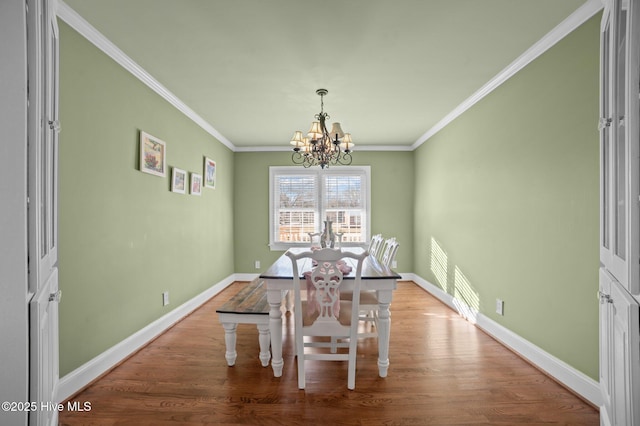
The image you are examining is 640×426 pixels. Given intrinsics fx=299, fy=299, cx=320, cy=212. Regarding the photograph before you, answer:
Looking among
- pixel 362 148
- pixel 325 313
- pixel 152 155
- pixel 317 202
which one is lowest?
pixel 325 313

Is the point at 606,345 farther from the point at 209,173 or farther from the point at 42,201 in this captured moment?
the point at 209,173

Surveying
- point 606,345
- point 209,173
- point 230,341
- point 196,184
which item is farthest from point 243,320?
point 209,173

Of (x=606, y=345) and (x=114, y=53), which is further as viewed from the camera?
(x=114, y=53)

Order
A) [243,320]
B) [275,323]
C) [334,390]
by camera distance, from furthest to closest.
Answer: [243,320] < [275,323] < [334,390]

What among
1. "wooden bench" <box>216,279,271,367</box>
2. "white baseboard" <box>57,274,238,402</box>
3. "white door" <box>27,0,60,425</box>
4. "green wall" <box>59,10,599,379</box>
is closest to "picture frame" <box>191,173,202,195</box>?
"green wall" <box>59,10,599,379</box>

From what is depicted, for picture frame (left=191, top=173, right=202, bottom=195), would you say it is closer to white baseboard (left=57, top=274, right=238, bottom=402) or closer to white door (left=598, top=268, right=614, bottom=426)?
white baseboard (left=57, top=274, right=238, bottom=402)

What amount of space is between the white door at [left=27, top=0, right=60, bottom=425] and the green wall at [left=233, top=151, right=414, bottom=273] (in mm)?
4161

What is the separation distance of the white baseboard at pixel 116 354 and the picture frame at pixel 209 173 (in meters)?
1.66

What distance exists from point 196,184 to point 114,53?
185cm

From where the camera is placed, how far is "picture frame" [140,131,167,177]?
9.38ft

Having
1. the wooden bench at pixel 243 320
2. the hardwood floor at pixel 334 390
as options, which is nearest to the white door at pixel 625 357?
the hardwood floor at pixel 334 390

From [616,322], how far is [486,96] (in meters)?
2.65

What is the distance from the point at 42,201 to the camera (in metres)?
1.23

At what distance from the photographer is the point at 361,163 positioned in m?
5.70
